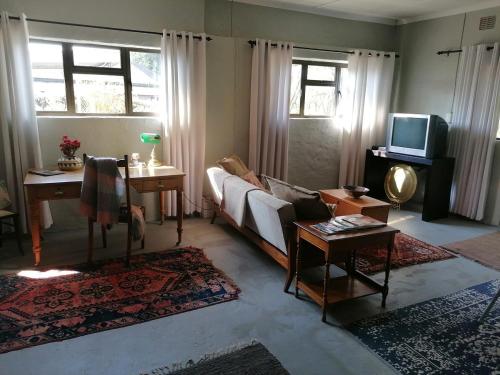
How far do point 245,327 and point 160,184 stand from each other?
1613 millimetres

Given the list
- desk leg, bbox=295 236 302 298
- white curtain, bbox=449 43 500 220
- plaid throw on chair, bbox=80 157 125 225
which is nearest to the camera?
desk leg, bbox=295 236 302 298

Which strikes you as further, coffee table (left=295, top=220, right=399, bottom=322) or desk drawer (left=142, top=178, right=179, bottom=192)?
desk drawer (left=142, top=178, right=179, bottom=192)

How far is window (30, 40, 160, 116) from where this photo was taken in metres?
3.61

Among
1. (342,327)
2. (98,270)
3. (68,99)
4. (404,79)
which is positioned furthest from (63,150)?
(404,79)

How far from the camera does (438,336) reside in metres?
2.23

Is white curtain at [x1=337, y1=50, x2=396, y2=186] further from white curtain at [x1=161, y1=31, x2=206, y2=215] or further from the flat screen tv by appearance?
white curtain at [x1=161, y1=31, x2=206, y2=215]

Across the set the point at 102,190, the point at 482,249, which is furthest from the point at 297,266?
the point at 482,249

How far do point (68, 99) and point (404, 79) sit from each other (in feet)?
14.7

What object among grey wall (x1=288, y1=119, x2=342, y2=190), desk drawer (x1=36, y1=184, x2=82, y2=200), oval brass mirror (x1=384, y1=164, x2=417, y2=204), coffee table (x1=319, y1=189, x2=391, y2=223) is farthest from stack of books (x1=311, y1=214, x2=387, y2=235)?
oval brass mirror (x1=384, y1=164, x2=417, y2=204)

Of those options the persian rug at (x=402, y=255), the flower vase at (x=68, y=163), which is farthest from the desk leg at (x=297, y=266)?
the flower vase at (x=68, y=163)

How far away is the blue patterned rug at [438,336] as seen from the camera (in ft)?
6.51

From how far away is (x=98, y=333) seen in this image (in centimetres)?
217

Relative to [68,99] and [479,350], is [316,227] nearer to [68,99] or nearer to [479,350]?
[479,350]

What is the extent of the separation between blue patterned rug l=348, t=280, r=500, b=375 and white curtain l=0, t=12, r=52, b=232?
3.26m
